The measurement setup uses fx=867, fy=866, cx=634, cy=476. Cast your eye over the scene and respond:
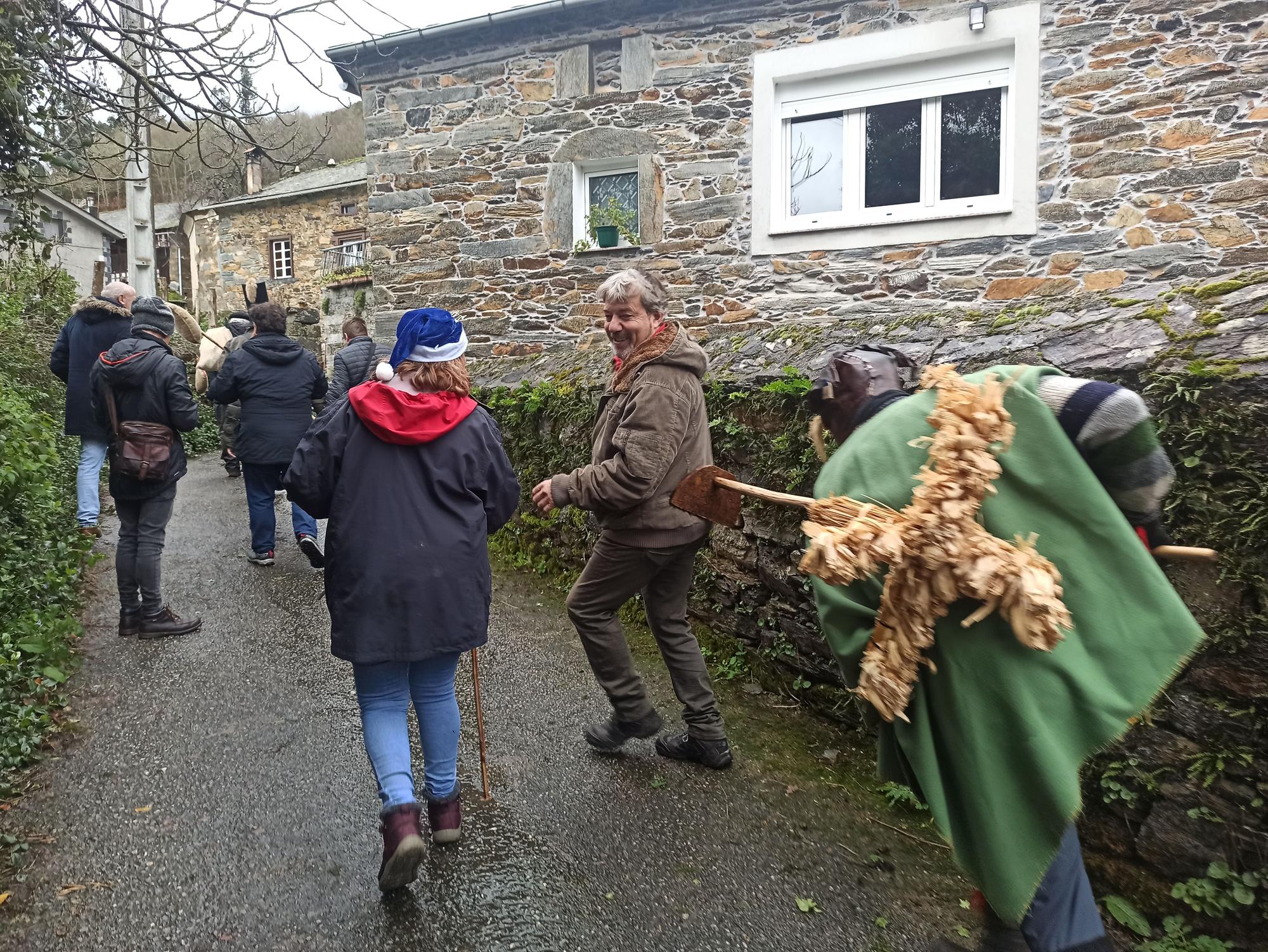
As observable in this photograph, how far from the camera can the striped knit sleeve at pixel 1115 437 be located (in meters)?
1.76

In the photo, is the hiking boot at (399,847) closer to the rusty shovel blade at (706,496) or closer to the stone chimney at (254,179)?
the rusty shovel blade at (706,496)

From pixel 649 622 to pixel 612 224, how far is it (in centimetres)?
607

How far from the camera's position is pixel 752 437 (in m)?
4.27

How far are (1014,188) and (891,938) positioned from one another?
21.6ft

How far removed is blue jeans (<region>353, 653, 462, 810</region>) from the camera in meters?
2.70

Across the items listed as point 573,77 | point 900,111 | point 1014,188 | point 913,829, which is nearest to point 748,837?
point 913,829

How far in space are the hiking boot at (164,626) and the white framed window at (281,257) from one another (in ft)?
80.2

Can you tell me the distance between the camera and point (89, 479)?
6141 mm

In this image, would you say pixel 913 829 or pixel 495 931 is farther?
pixel 913 829

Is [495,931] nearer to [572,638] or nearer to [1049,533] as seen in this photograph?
[1049,533]

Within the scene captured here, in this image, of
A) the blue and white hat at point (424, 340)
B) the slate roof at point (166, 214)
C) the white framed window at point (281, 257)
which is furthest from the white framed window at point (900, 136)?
the slate roof at point (166, 214)

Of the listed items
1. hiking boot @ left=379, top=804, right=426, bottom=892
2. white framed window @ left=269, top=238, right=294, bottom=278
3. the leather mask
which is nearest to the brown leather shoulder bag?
hiking boot @ left=379, top=804, right=426, bottom=892

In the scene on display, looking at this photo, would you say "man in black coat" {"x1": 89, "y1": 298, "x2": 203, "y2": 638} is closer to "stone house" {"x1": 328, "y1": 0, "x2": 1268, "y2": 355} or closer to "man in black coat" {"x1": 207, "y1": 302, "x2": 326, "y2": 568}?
"man in black coat" {"x1": 207, "y1": 302, "x2": 326, "y2": 568}

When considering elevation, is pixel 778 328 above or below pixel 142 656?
above
